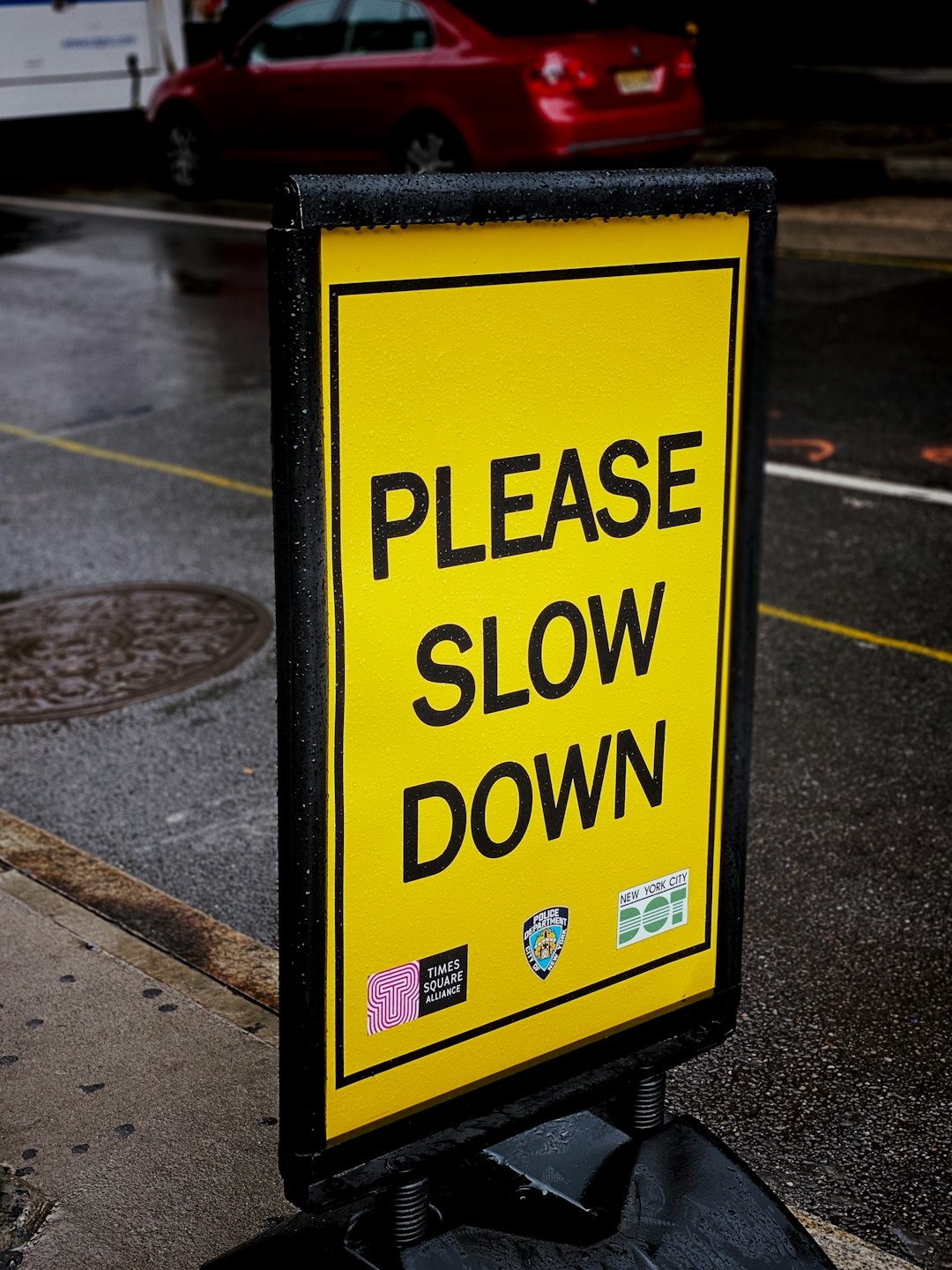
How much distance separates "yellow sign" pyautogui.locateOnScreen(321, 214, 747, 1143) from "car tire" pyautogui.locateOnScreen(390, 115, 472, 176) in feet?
41.1

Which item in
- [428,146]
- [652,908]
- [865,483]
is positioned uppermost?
[428,146]

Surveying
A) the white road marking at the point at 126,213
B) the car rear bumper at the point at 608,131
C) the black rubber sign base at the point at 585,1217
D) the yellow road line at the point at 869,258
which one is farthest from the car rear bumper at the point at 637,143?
the black rubber sign base at the point at 585,1217

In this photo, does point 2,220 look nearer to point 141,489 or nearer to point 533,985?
point 141,489

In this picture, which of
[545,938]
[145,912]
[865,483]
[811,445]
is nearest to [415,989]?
[545,938]

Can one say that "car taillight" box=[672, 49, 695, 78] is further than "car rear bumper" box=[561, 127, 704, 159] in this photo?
Yes

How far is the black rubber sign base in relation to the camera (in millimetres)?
2385

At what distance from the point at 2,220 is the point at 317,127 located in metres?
3.71

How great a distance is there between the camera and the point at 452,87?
564 inches

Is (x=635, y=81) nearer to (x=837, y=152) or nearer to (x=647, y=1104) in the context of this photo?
(x=837, y=152)

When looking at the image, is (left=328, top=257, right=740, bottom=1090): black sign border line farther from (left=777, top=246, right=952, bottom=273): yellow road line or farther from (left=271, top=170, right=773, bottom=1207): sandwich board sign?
(left=777, top=246, right=952, bottom=273): yellow road line

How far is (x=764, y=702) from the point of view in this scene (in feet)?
17.4

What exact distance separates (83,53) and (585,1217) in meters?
18.9

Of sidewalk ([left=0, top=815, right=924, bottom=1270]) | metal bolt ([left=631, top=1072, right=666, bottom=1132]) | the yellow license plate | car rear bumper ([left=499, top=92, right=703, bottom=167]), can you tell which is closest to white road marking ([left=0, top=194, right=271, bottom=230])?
car rear bumper ([left=499, top=92, right=703, bottom=167])

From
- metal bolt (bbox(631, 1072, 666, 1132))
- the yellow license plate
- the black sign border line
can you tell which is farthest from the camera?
the yellow license plate
